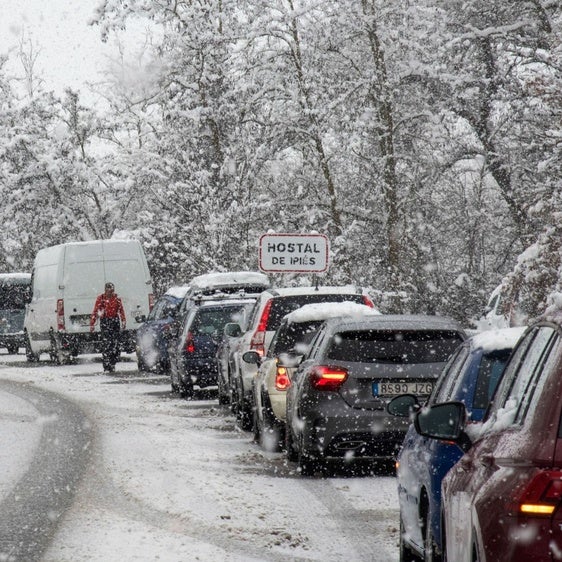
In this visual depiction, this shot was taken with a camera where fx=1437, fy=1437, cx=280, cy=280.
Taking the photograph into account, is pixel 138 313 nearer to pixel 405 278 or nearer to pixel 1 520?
pixel 405 278

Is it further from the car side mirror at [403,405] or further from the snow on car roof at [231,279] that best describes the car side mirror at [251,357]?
the snow on car roof at [231,279]

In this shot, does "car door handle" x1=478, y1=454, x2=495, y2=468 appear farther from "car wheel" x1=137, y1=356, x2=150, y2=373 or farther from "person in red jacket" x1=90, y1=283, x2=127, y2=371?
"person in red jacket" x1=90, y1=283, x2=127, y2=371

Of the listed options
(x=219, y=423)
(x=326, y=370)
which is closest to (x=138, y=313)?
(x=219, y=423)

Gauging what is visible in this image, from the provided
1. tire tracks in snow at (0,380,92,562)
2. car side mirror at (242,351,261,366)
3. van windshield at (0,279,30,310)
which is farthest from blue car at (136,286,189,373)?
van windshield at (0,279,30,310)

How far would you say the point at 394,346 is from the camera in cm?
1178

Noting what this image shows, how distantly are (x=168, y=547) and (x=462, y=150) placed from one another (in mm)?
Answer: 24776

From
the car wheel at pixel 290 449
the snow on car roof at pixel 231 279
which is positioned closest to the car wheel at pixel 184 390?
the snow on car roof at pixel 231 279

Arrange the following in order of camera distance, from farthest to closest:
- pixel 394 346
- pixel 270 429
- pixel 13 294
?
pixel 13 294
pixel 270 429
pixel 394 346

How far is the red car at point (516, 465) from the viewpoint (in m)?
3.69

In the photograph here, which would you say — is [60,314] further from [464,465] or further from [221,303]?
[464,465]

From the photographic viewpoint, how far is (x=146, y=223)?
42.5m

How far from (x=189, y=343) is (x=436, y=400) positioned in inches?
576

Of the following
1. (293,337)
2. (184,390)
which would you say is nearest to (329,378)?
(293,337)

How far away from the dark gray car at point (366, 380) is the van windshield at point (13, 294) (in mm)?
29687
